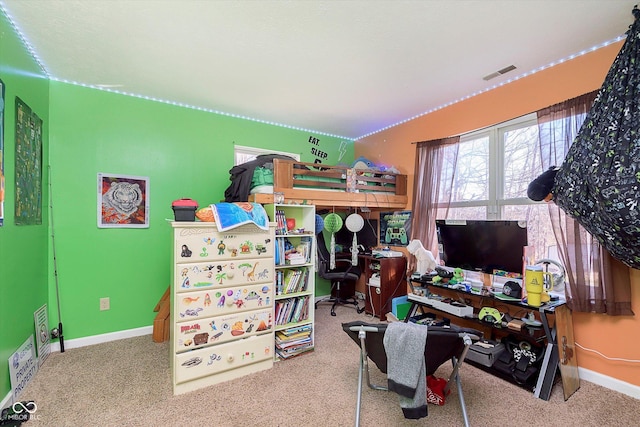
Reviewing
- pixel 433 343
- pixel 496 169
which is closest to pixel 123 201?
pixel 433 343

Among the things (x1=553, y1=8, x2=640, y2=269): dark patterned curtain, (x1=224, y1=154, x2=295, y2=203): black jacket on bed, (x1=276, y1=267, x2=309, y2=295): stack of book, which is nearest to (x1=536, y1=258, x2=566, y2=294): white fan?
(x1=553, y1=8, x2=640, y2=269): dark patterned curtain

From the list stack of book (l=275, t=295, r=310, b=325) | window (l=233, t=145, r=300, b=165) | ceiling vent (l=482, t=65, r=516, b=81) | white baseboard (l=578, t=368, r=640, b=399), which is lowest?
white baseboard (l=578, t=368, r=640, b=399)

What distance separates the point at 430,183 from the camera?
127 inches

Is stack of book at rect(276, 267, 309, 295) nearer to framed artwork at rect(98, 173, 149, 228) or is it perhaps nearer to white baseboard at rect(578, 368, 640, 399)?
framed artwork at rect(98, 173, 149, 228)

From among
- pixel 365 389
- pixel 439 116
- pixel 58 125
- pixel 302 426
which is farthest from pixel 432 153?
pixel 58 125

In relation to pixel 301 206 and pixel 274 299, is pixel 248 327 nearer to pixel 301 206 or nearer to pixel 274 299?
pixel 274 299

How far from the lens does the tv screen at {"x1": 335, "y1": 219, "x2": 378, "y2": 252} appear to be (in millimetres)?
4062

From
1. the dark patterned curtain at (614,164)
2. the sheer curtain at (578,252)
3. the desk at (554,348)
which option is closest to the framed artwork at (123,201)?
the desk at (554,348)

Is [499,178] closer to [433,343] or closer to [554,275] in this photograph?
[554,275]

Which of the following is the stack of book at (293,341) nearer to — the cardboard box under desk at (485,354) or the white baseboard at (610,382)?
the cardboard box under desk at (485,354)

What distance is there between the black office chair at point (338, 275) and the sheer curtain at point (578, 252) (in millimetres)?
2157

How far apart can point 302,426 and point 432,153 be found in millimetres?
2841

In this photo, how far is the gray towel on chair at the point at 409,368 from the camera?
1.42 metres

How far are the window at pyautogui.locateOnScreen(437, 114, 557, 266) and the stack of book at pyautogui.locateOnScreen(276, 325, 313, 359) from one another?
1931 millimetres
